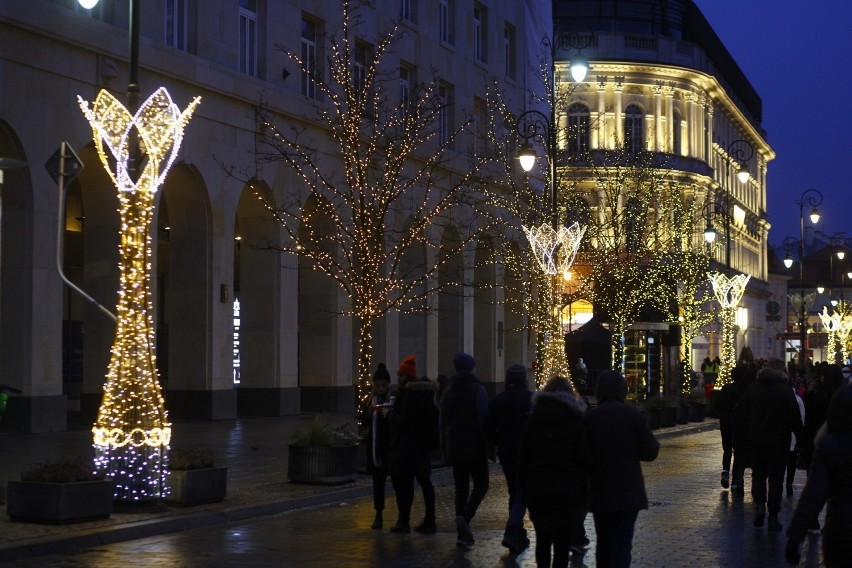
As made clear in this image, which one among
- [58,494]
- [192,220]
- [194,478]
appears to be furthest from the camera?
[192,220]

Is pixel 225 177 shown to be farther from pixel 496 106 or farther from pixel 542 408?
pixel 542 408

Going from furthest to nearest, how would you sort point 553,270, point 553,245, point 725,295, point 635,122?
1. point 635,122
2. point 725,295
3. point 553,245
4. point 553,270

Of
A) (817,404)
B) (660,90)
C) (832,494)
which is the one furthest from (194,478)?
(660,90)

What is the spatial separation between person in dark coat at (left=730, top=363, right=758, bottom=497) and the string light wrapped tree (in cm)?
541

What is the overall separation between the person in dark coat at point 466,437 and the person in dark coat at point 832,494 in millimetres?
6707

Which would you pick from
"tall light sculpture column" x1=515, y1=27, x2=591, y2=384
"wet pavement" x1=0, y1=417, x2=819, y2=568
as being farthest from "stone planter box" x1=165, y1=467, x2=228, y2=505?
"tall light sculpture column" x1=515, y1=27, x2=591, y2=384

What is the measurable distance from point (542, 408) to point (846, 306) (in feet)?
324

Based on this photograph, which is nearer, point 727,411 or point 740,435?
point 740,435

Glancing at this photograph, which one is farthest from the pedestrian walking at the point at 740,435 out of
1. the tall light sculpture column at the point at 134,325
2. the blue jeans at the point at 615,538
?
the blue jeans at the point at 615,538

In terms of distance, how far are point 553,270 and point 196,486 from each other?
1528 centimetres

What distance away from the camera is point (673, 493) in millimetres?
20219

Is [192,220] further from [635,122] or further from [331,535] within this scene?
[635,122]

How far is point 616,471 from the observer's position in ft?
34.5

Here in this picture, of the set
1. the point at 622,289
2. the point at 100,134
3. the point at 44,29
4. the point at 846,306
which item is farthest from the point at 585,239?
the point at 846,306
